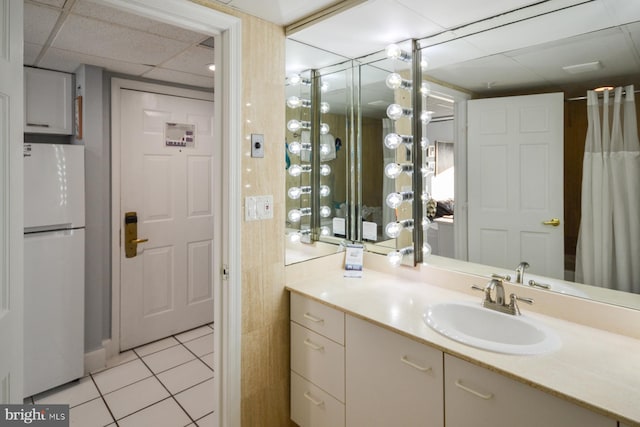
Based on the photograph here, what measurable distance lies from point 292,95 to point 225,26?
0.60 m

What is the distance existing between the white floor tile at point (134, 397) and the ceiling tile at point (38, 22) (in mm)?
2213

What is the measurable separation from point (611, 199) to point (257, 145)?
5.18 feet

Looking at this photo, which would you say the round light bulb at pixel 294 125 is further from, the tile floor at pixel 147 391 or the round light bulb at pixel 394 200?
the tile floor at pixel 147 391

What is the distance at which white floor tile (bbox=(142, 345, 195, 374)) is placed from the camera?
267cm

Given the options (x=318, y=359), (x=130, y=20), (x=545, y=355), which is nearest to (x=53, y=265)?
(x=130, y=20)

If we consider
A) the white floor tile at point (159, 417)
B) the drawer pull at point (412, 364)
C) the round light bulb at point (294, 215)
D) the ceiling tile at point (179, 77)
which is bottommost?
the white floor tile at point (159, 417)

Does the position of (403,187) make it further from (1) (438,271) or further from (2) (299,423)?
(2) (299,423)

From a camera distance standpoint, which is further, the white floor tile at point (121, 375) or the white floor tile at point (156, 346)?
the white floor tile at point (156, 346)

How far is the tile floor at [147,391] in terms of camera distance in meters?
2.11

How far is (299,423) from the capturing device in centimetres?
188

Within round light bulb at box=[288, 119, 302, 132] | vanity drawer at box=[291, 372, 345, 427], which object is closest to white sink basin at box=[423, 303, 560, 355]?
vanity drawer at box=[291, 372, 345, 427]

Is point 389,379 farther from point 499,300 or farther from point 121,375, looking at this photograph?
point 121,375

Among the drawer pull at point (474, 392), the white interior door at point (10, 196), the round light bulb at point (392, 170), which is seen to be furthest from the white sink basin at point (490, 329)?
the white interior door at point (10, 196)

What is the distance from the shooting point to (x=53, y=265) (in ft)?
7.70
